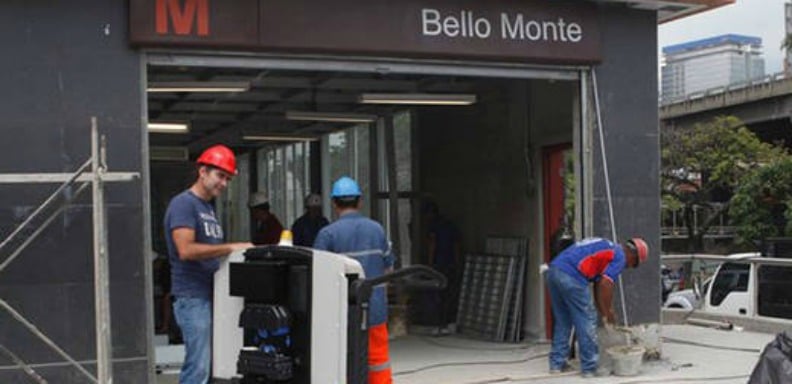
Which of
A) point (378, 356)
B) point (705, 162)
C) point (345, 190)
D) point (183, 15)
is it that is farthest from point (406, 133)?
point (705, 162)

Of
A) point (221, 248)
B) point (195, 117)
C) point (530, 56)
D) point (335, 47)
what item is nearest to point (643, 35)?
point (530, 56)

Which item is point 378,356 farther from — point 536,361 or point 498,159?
point 498,159

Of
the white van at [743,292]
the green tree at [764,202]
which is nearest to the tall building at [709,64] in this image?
the green tree at [764,202]

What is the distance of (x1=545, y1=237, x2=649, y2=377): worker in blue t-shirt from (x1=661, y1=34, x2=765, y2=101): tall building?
6529 centimetres

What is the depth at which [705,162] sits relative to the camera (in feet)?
118

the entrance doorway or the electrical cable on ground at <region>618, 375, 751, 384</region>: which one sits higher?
the entrance doorway

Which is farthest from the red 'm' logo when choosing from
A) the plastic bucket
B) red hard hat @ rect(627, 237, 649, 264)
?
the plastic bucket

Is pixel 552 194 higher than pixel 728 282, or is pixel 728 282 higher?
pixel 552 194

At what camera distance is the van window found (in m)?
Answer: 15.4

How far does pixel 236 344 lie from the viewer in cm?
453

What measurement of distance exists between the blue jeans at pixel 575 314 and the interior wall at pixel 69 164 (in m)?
3.58

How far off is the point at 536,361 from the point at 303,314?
5661 mm

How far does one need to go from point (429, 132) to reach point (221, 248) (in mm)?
8022

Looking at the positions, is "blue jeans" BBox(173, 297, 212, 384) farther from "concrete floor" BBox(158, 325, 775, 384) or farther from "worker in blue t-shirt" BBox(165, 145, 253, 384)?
"concrete floor" BBox(158, 325, 775, 384)
